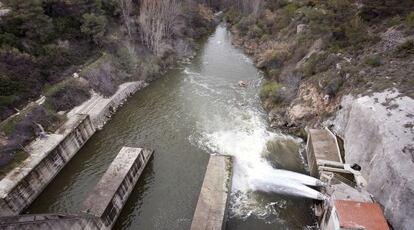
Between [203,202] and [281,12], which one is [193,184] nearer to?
[203,202]

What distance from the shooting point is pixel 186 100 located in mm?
41188

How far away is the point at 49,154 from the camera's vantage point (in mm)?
27281

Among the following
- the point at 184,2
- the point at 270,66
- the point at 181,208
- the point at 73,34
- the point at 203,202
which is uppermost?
the point at 184,2

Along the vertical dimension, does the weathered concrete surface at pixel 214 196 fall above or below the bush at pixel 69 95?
below

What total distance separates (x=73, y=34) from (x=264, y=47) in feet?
111

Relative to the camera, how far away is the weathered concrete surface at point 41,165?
930 inches

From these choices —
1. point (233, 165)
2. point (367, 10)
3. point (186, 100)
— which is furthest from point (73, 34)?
point (367, 10)

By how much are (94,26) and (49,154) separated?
988 inches

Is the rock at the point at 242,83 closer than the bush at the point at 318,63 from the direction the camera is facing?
No

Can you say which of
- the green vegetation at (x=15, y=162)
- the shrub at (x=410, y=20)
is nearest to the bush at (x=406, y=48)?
the shrub at (x=410, y=20)

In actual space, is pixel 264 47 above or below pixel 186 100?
above

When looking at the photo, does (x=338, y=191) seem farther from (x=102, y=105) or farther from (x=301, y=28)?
(x=301, y=28)

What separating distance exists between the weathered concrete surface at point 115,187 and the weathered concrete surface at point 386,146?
1936 cm

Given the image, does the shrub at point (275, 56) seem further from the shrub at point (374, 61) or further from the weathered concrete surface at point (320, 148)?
the weathered concrete surface at point (320, 148)
